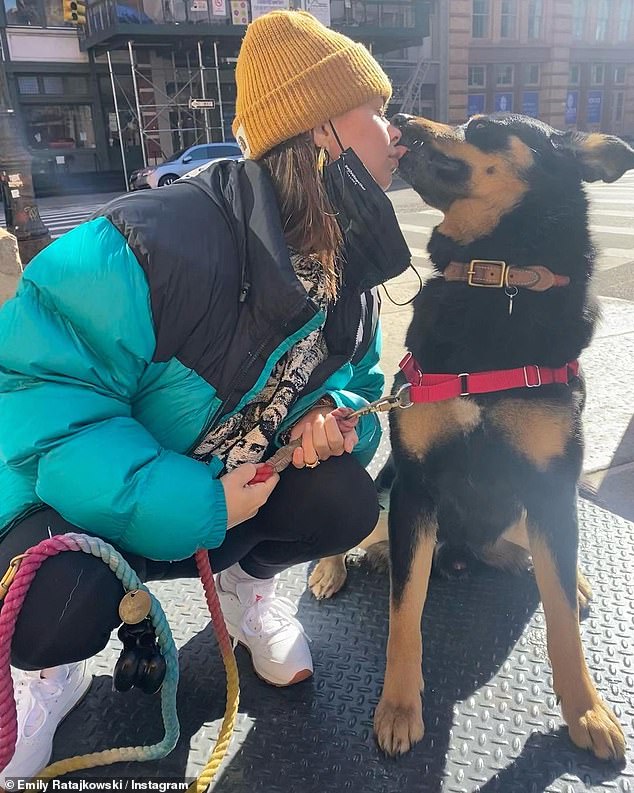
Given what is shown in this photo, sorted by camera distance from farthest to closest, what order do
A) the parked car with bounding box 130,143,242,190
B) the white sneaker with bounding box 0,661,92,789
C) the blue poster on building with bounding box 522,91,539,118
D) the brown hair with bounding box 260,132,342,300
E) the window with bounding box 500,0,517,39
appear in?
the blue poster on building with bounding box 522,91,539,118 < the window with bounding box 500,0,517,39 < the parked car with bounding box 130,143,242,190 < the brown hair with bounding box 260,132,342,300 < the white sneaker with bounding box 0,661,92,789

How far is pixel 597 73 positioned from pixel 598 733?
37.0 m

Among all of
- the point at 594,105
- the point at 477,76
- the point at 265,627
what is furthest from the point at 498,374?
the point at 594,105

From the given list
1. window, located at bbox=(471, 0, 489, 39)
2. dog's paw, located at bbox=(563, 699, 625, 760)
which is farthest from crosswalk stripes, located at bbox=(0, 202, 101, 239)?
window, located at bbox=(471, 0, 489, 39)

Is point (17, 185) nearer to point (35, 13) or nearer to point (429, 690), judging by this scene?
point (429, 690)

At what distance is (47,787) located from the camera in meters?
1.53

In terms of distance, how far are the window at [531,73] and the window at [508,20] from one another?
1472 millimetres

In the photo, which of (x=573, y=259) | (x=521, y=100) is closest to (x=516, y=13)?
(x=521, y=100)

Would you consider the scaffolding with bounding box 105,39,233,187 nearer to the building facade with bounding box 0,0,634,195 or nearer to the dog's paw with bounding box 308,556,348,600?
the building facade with bounding box 0,0,634,195

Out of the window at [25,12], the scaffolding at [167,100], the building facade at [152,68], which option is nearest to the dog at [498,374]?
the building facade at [152,68]

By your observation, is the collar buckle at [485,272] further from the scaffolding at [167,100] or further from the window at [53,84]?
the window at [53,84]

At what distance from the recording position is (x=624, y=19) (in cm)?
3209

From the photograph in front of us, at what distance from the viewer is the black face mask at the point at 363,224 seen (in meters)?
1.67

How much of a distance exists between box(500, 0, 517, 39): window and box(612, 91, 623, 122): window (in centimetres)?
788

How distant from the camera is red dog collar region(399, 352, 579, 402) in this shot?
5.96 ft
